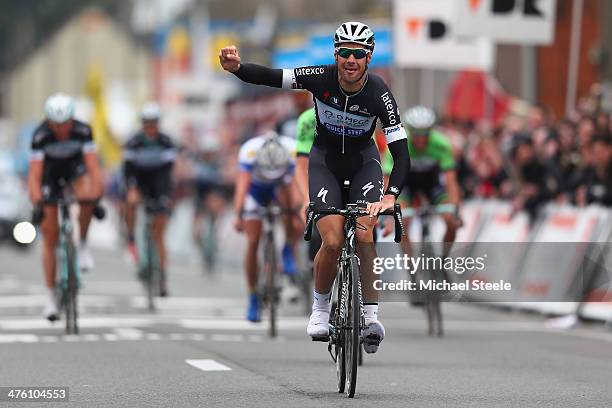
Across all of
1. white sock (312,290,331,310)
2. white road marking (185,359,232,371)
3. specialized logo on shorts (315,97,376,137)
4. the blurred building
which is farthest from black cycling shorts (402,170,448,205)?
the blurred building

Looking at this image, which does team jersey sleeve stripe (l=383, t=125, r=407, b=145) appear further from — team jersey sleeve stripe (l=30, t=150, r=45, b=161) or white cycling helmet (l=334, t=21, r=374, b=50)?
team jersey sleeve stripe (l=30, t=150, r=45, b=161)

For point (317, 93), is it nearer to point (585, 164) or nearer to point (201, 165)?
point (585, 164)

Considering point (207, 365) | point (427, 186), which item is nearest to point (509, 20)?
point (427, 186)

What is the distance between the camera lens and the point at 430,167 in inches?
661

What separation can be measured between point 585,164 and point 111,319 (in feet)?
18.5

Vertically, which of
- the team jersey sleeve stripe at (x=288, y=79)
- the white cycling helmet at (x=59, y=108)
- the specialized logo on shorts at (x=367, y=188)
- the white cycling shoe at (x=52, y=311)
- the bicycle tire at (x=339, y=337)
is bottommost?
the white cycling shoe at (x=52, y=311)

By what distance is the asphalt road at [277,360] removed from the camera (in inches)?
423

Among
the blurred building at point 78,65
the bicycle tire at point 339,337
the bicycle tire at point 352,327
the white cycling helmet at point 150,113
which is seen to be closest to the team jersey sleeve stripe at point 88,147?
the white cycling helmet at point 150,113

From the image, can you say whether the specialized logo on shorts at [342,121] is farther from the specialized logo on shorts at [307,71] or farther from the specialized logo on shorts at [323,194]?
the specialized logo on shorts at [323,194]

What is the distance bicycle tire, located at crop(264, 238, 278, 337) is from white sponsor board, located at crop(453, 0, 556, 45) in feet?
26.5

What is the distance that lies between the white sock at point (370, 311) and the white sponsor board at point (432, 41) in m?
16.2

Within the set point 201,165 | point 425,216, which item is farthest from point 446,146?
point 201,165

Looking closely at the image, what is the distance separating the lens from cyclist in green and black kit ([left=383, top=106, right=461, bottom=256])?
653 inches

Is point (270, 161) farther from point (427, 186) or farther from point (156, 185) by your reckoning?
point (156, 185)
